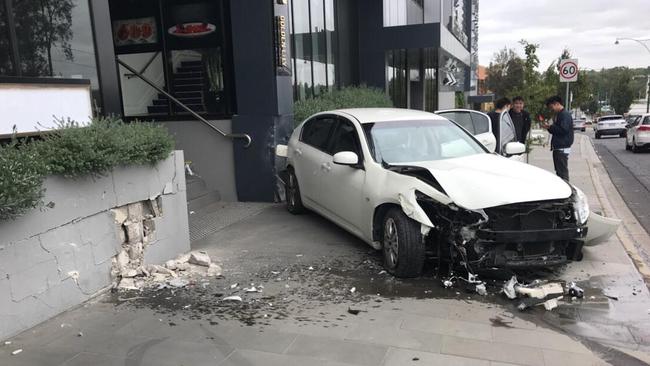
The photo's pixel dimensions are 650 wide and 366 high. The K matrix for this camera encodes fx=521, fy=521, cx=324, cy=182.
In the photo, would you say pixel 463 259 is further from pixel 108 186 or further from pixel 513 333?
pixel 108 186

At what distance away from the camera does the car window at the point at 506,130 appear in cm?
973

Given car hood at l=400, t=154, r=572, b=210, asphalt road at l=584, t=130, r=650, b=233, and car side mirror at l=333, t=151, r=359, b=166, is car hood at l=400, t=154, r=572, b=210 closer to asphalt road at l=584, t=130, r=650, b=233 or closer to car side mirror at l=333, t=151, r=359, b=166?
car side mirror at l=333, t=151, r=359, b=166

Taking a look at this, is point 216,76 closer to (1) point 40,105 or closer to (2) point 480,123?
(1) point 40,105

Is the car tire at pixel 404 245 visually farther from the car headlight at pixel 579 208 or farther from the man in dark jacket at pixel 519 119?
the man in dark jacket at pixel 519 119

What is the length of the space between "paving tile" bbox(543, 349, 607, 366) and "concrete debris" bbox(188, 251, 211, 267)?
341 centimetres

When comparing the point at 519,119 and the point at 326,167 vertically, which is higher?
the point at 519,119

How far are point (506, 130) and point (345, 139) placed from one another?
4.88 metres

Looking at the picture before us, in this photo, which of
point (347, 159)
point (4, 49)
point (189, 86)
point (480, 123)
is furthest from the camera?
point (480, 123)

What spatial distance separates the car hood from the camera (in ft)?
15.0

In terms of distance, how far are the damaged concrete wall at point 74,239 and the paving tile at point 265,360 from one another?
5.64 ft

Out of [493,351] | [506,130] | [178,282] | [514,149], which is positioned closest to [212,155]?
[178,282]

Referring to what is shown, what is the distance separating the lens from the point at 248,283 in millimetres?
5078

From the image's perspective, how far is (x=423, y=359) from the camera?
3533 millimetres

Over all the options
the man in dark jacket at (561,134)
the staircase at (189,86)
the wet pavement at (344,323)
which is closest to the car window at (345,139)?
the wet pavement at (344,323)
